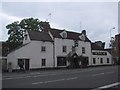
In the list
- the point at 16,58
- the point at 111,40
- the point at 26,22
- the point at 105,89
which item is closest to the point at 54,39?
the point at 16,58

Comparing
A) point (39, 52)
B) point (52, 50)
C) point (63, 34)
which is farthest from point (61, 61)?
point (39, 52)

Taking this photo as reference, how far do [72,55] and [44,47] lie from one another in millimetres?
7718

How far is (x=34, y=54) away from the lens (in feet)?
167

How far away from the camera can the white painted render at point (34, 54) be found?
1905 inches

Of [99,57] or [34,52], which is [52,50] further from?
[99,57]

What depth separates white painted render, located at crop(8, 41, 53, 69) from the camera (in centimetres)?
4838

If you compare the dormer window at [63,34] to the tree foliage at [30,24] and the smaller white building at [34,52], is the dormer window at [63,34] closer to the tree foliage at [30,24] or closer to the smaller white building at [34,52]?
the smaller white building at [34,52]

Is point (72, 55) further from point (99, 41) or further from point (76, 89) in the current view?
point (76, 89)

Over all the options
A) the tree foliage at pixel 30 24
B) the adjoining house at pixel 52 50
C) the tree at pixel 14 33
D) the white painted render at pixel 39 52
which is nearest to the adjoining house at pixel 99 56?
the adjoining house at pixel 52 50

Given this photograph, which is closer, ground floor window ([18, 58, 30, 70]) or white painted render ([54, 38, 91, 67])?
ground floor window ([18, 58, 30, 70])

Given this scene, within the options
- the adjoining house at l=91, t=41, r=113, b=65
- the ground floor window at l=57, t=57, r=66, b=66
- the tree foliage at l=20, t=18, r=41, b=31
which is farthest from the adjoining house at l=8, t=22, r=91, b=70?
the tree foliage at l=20, t=18, r=41, b=31

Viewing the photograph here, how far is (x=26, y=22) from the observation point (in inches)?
2648

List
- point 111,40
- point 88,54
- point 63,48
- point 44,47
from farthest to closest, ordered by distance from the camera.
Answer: point 111,40, point 88,54, point 63,48, point 44,47

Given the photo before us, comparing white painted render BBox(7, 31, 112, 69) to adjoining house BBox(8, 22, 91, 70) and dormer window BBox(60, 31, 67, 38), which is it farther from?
dormer window BBox(60, 31, 67, 38)
